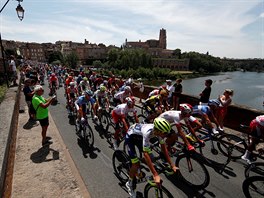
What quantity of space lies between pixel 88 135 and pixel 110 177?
2312mm

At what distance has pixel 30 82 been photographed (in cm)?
939

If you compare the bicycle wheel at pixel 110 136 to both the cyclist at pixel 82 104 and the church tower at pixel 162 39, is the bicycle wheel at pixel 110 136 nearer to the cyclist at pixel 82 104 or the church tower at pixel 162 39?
the cyclist at pixel 82 104

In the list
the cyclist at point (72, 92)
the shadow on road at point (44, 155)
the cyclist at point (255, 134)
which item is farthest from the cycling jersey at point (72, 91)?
the cyclist at point (255, 134)

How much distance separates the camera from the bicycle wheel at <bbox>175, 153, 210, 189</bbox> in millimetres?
4473

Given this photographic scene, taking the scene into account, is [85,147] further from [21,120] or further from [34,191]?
[21,120]

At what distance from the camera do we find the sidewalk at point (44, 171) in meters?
4.46

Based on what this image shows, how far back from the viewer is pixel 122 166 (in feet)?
15.9

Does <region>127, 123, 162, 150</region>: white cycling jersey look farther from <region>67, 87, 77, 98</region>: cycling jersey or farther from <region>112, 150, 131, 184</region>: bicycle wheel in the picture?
<region>67, 87, 77, 98</region>: cycling jersey

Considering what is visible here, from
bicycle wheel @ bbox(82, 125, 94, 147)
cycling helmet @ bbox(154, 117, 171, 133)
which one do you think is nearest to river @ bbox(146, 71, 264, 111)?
bicycle wheel @ bbox(82, 125, 94, 147)

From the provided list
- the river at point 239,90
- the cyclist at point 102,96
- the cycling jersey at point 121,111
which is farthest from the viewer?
the river at point 239,90

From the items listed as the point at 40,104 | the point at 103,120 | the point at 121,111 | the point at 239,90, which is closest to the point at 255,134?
the point at 121,111

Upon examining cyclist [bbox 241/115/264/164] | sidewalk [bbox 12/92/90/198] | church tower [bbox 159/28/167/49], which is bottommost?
sidewalk [bbox 12/92/90/198]

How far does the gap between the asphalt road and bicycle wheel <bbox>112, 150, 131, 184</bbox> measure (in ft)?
0.47

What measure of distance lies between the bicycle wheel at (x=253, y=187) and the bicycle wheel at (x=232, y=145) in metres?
1.58
